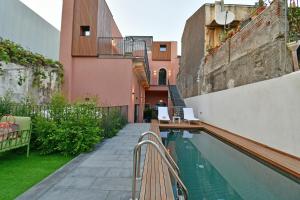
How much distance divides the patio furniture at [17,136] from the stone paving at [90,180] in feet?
3.99

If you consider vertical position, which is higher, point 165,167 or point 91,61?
point 91,61

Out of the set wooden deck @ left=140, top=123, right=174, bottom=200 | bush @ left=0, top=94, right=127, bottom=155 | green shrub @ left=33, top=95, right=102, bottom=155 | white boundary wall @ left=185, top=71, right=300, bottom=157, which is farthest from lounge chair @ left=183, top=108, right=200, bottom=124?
wooden deck @ left=140, top=123, right=174, bottom=200

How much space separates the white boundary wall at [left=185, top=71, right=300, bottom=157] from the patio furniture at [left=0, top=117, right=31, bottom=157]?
5992 millimetres

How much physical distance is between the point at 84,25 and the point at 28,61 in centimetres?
410

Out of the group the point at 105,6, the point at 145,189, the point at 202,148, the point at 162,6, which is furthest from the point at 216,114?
the point at 162,6

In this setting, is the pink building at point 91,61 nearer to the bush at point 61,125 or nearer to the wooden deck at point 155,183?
the bush at point 61,125

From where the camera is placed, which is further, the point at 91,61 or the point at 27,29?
the point at 27,29

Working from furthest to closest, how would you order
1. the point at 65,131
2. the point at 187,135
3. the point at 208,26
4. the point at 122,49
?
the point at 208,26, the point at 122,49, the point at 187,135, the point at 65,131

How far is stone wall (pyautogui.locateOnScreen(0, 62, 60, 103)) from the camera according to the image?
7959 mm

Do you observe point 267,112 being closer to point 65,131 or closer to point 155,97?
point 65,131

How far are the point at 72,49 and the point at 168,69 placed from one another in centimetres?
1468

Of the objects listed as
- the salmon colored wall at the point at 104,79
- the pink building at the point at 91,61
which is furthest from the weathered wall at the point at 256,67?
the salmon colored wall at the point at 104,79

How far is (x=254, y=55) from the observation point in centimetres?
793

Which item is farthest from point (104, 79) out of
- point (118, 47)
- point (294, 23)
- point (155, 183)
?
point (155, 183)
